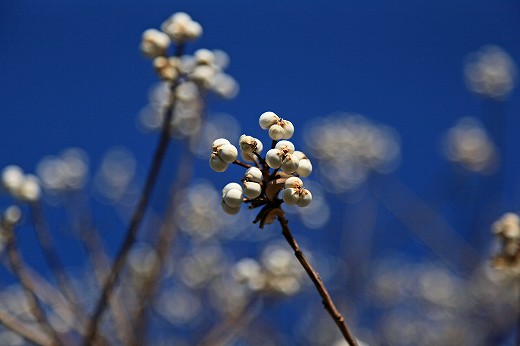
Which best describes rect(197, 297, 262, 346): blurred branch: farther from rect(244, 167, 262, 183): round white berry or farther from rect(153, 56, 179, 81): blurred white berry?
rect(244, 167, 262, 183): round white berry

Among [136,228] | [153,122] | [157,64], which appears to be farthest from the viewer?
[153,122]

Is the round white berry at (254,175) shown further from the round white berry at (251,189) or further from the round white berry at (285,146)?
the round white berry at (285,146)

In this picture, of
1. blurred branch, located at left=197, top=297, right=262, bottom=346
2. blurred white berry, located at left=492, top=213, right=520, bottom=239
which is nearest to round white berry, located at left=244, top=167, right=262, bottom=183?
blurred white berry, located at left=492, top=213, right=520, bottom=239

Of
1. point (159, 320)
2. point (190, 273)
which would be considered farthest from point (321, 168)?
point (159, 320)

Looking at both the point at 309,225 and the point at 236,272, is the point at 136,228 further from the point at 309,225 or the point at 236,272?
the point at 309,225

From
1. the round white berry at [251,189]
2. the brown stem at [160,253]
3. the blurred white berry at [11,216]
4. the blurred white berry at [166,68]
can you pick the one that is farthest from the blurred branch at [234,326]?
the round white berry at [251,189]

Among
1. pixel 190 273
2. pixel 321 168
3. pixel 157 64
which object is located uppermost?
pixel 157 64
